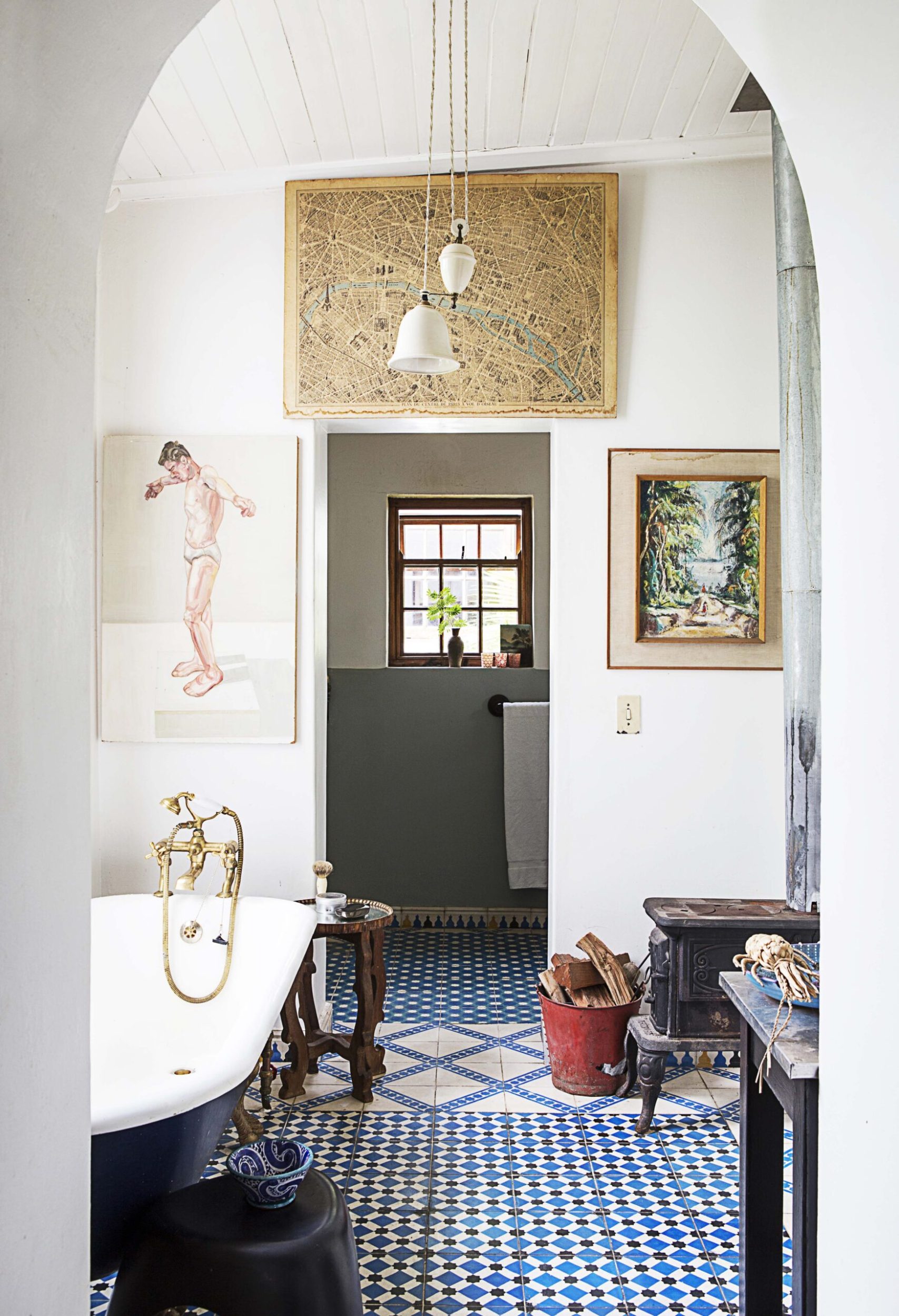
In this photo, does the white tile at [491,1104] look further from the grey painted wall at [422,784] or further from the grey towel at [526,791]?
the grey painted wall at [422,784]

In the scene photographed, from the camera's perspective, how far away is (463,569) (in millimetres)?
5645

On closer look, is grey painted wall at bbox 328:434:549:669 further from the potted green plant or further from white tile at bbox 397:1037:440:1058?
white tile at bbox 397:1037:440:1058

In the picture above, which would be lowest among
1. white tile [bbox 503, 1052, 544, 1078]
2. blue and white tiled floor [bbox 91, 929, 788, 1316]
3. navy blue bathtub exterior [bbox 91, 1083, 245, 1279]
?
blue and white tiled floor [bbox 91, 929, 788, 1316]

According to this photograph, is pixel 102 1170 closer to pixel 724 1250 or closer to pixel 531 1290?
pixel 531 1290

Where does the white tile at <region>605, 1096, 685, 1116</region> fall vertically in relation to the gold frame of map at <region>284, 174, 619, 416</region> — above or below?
below

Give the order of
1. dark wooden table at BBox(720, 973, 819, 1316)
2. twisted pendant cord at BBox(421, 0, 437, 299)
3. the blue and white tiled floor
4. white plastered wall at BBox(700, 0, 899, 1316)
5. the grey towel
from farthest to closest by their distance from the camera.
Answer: the grey towel
twisted pendant cord at BBox(421, 0, 437, 299)
the blue and white tiled floor
dark wooden table at BBox(720, 973, 819, 1316)
white plastered wall at BBox(700, 0, 899, 1316)

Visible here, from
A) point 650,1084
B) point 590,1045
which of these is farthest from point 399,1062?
point 650,1084

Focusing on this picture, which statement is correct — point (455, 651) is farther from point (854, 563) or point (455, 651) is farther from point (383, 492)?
point (854, 563)

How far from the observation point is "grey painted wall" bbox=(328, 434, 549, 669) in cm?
548

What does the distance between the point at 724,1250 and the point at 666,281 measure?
290 centimetres

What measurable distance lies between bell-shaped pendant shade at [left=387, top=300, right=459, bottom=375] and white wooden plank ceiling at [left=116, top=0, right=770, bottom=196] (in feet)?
2.35

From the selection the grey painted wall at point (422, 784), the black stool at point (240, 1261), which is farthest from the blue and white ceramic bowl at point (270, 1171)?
the grey painted wall at point (422, 784)

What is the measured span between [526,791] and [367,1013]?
1956 mm

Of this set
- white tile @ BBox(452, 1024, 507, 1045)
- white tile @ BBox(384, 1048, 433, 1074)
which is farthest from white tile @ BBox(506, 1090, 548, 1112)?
white tile @ BBox(452, 1024, 507, 1045)
